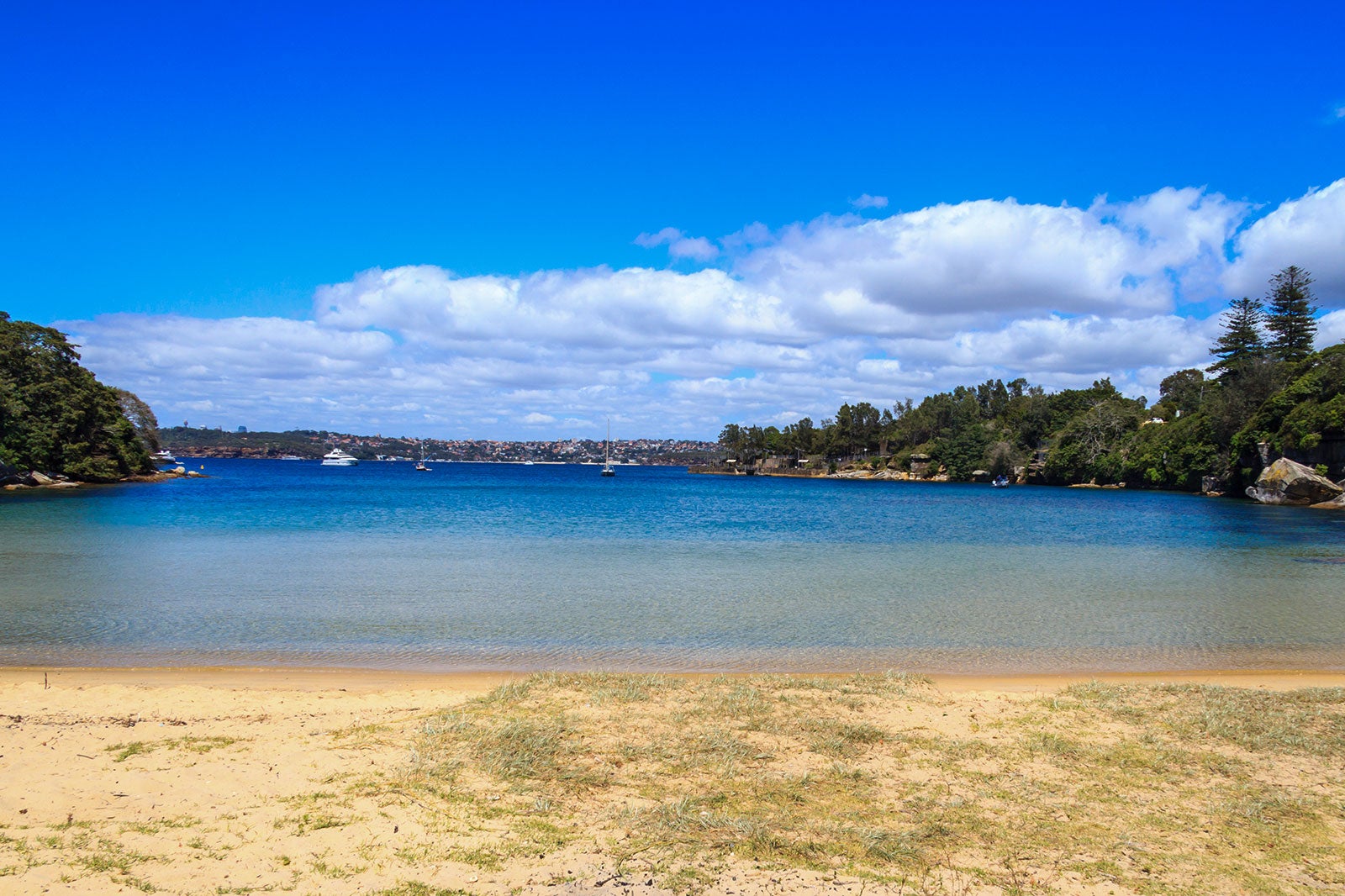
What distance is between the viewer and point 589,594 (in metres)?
17.4

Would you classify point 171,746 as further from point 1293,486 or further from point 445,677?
point 1293,486

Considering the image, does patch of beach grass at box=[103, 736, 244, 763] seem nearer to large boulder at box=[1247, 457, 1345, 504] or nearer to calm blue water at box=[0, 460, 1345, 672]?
calm blue water at box=[0, 460, 1345, 672]

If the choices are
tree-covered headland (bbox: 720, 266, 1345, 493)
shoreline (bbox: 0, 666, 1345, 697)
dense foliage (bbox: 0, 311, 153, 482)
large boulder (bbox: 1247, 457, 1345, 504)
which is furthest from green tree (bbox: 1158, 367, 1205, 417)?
dense foliage (bbox: 0, 311, 153, 482)

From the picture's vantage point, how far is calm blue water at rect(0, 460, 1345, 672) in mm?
12102

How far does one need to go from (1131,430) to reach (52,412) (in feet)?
362

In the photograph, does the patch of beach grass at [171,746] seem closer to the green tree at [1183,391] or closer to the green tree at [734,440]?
the green tree at [1183,391]

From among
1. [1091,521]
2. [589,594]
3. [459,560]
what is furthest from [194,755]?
[1091,521]

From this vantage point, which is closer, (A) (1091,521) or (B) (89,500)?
(A) (1091,521)

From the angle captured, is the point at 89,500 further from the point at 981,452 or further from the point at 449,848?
the point at 981,452

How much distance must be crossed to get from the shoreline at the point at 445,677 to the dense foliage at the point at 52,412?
182 feet

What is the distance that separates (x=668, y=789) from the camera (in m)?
5.98

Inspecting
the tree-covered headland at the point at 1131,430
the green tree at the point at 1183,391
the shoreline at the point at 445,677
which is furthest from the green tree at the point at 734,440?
the shoreline at the point at 445,677

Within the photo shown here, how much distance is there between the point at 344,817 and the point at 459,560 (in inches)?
717

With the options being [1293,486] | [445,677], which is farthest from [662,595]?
[1293,486]
